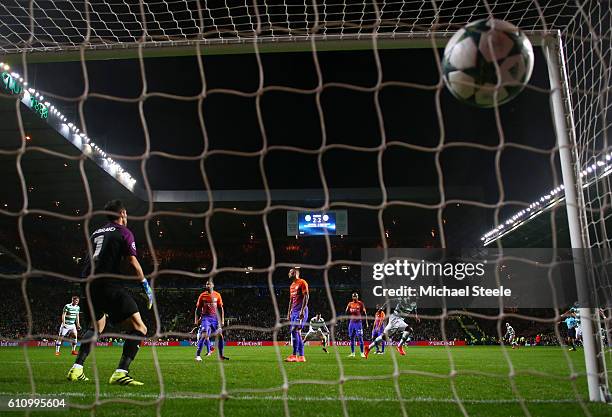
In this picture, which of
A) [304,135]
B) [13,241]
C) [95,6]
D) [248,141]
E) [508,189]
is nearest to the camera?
[95,6]

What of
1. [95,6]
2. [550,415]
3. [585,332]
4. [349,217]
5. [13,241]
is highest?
[349,217]

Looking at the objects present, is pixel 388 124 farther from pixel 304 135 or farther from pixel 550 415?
pixel 550 415

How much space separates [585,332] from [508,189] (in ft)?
60.8

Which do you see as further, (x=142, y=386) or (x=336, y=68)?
(x=336, y=68)

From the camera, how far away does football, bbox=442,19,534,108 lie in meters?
3.29

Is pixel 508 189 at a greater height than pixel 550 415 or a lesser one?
greater

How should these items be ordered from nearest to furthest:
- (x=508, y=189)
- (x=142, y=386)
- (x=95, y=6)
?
(x=142, y=386) < (x=95, y=6) < (x=508, y=189)

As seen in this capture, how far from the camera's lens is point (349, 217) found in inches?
1232

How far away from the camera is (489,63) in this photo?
10.8 feet

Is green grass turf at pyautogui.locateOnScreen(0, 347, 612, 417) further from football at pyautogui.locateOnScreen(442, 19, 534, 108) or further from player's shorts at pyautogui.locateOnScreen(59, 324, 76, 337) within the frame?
player's shorts at pyautogui.locateOnScreen(59, 324, 76, 337)

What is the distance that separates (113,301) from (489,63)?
3530 mm

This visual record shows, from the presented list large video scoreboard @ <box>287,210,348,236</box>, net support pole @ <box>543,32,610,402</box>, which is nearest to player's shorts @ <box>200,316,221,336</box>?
net support pole @ <box>543,32,610,402</box>

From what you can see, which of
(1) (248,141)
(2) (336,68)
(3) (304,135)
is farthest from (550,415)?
(1) (248,141)

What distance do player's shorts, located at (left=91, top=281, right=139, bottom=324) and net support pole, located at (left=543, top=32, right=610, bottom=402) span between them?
3.60m
